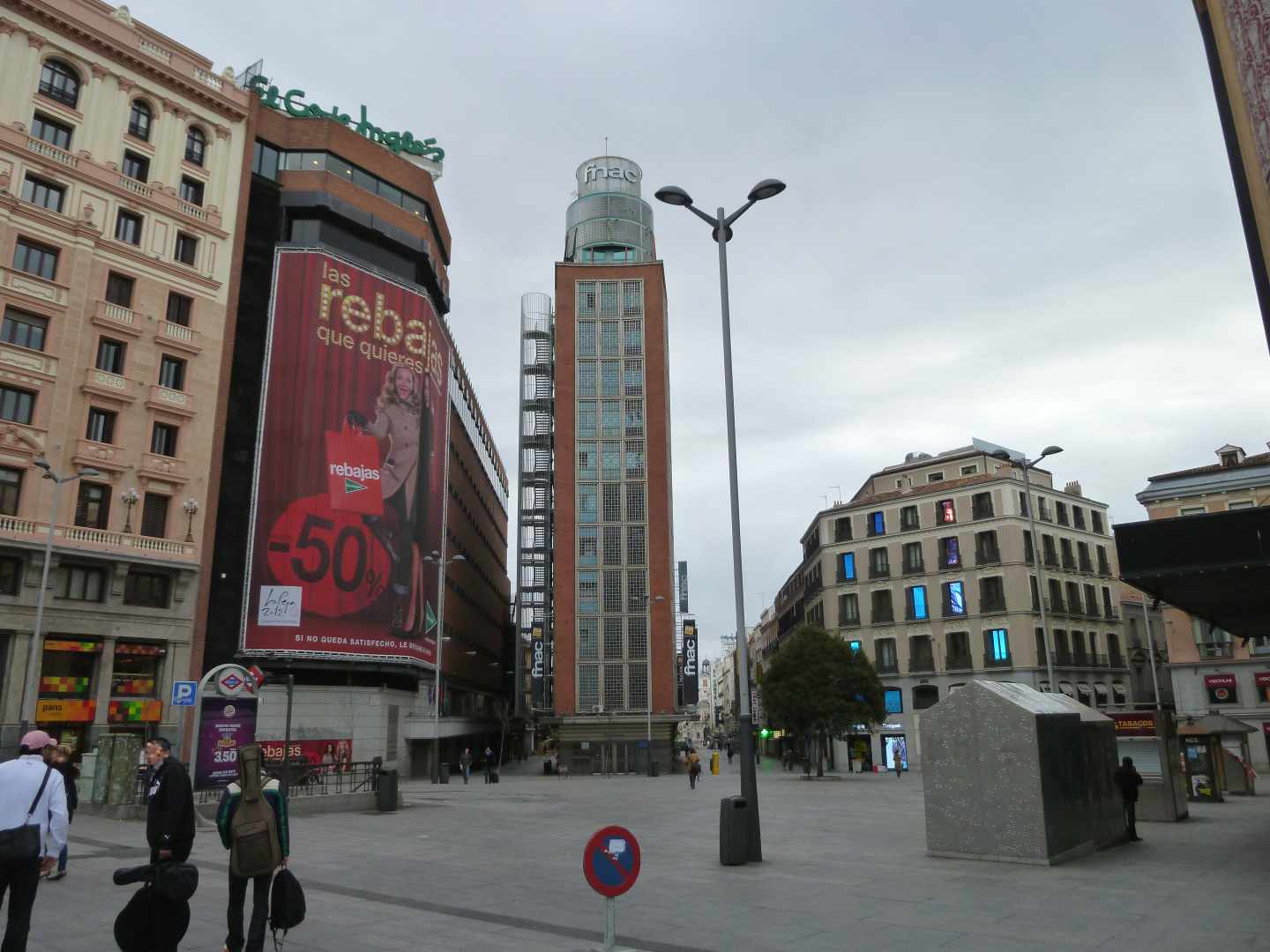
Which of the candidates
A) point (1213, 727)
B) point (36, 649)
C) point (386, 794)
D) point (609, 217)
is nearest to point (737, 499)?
point (386, 794)

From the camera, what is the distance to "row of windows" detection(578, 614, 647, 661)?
67188mm

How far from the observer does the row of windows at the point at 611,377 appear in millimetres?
71688

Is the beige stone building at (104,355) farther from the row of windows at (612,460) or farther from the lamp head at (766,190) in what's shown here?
the lamp head at (766,190)

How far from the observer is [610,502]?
69812mm

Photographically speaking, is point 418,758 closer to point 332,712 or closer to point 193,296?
point 332,712

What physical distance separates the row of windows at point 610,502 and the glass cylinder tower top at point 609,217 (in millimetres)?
20270

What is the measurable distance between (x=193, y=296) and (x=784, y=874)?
4355 cm

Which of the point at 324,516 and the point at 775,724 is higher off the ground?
the point at 324,516

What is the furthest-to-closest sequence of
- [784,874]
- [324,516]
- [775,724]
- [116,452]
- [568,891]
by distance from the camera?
[775,724] < [324,516] < [116,452] < [784,874] < [568,891]

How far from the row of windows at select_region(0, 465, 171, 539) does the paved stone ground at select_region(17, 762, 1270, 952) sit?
70.4 feet

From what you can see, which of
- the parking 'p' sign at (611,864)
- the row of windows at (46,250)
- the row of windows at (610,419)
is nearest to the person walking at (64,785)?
the parking 'p' sign at (611,864)

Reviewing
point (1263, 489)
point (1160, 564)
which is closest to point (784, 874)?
point (1160, 564)

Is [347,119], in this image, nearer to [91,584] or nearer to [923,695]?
[91,584]

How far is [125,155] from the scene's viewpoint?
45.3 m
